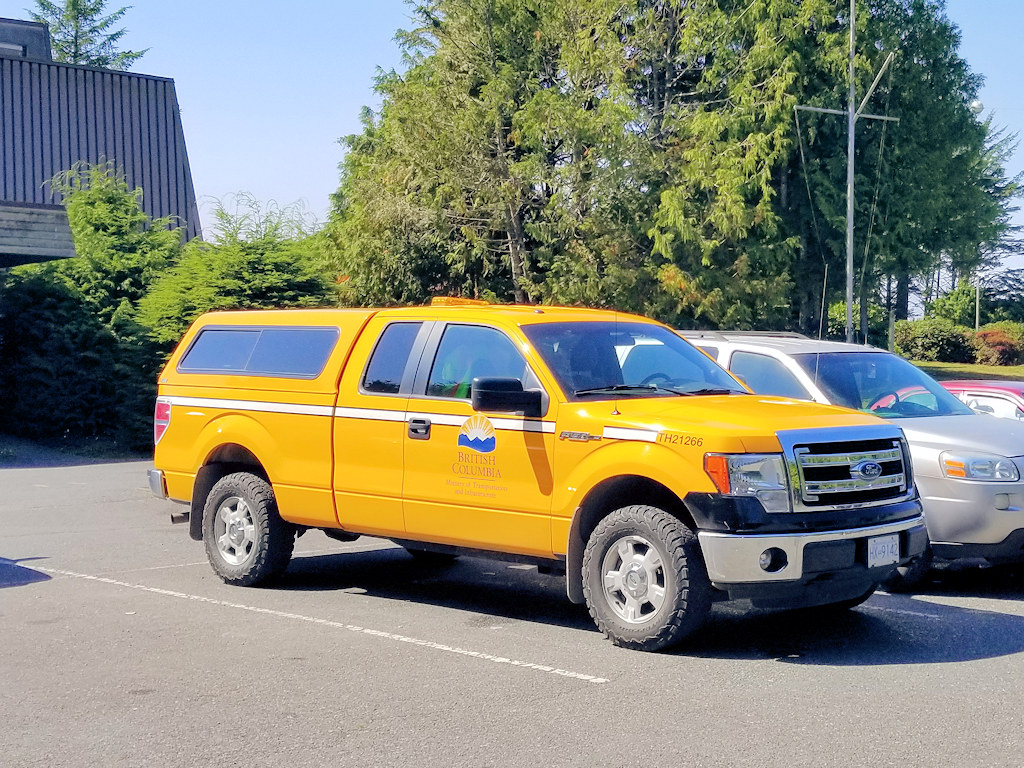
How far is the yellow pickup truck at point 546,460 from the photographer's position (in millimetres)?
6805

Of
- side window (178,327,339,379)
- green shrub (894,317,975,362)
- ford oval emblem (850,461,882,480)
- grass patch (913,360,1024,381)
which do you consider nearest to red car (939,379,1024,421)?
ford oval emblem (850,461,882,480)

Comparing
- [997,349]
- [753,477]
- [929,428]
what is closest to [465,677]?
[753,477]

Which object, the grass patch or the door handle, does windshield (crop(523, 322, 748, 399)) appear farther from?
the grass patch

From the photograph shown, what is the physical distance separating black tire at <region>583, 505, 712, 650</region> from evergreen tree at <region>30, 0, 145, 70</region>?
69119mm

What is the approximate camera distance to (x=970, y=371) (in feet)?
159

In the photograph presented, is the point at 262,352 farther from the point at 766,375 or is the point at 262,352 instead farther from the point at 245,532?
the point at 766,375

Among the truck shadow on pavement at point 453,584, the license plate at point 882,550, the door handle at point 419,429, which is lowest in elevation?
the truck shadow on pavement at point 453,584

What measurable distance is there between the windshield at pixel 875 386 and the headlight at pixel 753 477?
3069mm

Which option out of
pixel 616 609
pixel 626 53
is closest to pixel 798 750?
pixel 616 609

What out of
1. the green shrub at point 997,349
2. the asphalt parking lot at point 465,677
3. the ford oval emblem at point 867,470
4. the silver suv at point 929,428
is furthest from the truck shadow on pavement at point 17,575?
the green shrub at point 997,349

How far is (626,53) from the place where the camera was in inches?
1480

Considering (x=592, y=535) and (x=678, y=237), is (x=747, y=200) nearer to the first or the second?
(x=678, y=237)

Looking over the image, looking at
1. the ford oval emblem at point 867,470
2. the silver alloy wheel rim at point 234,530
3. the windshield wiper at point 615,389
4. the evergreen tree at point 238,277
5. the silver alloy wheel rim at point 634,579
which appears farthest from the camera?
the evergreen tree at point 238,277

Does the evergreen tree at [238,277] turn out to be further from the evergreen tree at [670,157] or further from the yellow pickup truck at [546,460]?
the evergreen tree at [670,157]
